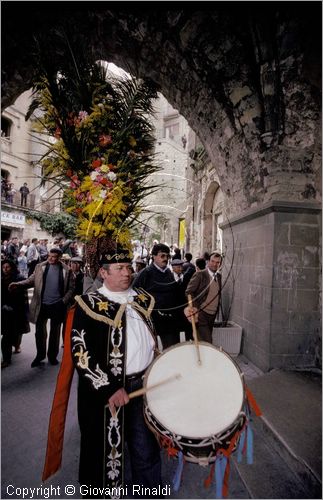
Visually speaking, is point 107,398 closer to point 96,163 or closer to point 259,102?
point 96,163

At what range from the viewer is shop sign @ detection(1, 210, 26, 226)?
1788 centimetres

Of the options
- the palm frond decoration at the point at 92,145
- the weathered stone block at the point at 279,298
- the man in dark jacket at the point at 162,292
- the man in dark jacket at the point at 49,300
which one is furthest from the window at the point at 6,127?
the weathered stone block at the point at 279,298

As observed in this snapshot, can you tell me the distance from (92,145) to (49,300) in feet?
9.39

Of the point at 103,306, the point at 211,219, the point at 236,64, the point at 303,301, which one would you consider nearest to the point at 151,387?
the point at 103,306

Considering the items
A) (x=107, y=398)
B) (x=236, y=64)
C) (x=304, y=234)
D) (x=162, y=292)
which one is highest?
(x=236, y=64)

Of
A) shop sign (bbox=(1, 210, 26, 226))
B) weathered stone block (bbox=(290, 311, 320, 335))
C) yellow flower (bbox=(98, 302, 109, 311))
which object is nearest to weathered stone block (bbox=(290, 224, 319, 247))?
weathered stone block (bbox=(290, 311, 320, 335))

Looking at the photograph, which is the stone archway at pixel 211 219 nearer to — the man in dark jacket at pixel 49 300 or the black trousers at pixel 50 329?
the man in dark jacket at pixel 49 300

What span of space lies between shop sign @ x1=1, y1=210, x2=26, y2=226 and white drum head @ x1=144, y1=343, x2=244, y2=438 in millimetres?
18683

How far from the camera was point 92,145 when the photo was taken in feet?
9.63

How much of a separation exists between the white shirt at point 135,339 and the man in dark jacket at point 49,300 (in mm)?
2816

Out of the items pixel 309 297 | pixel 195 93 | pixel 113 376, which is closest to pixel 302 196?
pixel 309 297

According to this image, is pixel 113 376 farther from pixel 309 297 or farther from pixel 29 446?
pixel 309 297

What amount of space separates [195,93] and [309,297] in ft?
13.5

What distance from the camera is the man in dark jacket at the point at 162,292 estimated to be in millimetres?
4199
